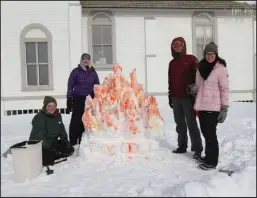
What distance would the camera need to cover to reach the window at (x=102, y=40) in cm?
1310

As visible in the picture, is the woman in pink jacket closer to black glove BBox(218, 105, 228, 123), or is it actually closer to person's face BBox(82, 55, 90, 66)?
black glove BBox(218, 105, 228, 123)

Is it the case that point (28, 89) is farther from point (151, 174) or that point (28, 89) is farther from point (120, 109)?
point (151, 174)

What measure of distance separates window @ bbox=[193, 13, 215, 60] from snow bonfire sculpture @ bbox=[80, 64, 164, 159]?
28.6ft

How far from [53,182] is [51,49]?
27.5 ft

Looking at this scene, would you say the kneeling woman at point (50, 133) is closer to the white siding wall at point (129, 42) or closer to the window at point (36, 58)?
the window at point (36, 58)

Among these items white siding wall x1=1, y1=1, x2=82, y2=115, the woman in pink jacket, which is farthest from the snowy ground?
white siding wall x1=1, y1=1, x2=82, y2=115

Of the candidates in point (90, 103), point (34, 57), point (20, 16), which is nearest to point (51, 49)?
point (34, 57)

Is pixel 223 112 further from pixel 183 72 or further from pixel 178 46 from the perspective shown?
pixel 178 46

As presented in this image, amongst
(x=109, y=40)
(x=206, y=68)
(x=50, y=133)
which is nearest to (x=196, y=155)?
(x=206, y=68)

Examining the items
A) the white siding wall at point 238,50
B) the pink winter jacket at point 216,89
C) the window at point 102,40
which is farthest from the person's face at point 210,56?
the white siding wall at point 238,50

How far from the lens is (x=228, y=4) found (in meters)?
13.9

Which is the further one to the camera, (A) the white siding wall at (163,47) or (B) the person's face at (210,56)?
(A) the white siding wall at (163,47)

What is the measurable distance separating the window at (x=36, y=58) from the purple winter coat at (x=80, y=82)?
229 inches

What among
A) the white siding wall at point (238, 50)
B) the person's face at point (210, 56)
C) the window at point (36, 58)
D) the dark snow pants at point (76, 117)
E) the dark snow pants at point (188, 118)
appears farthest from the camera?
the white siding wall at point (238, 50)
